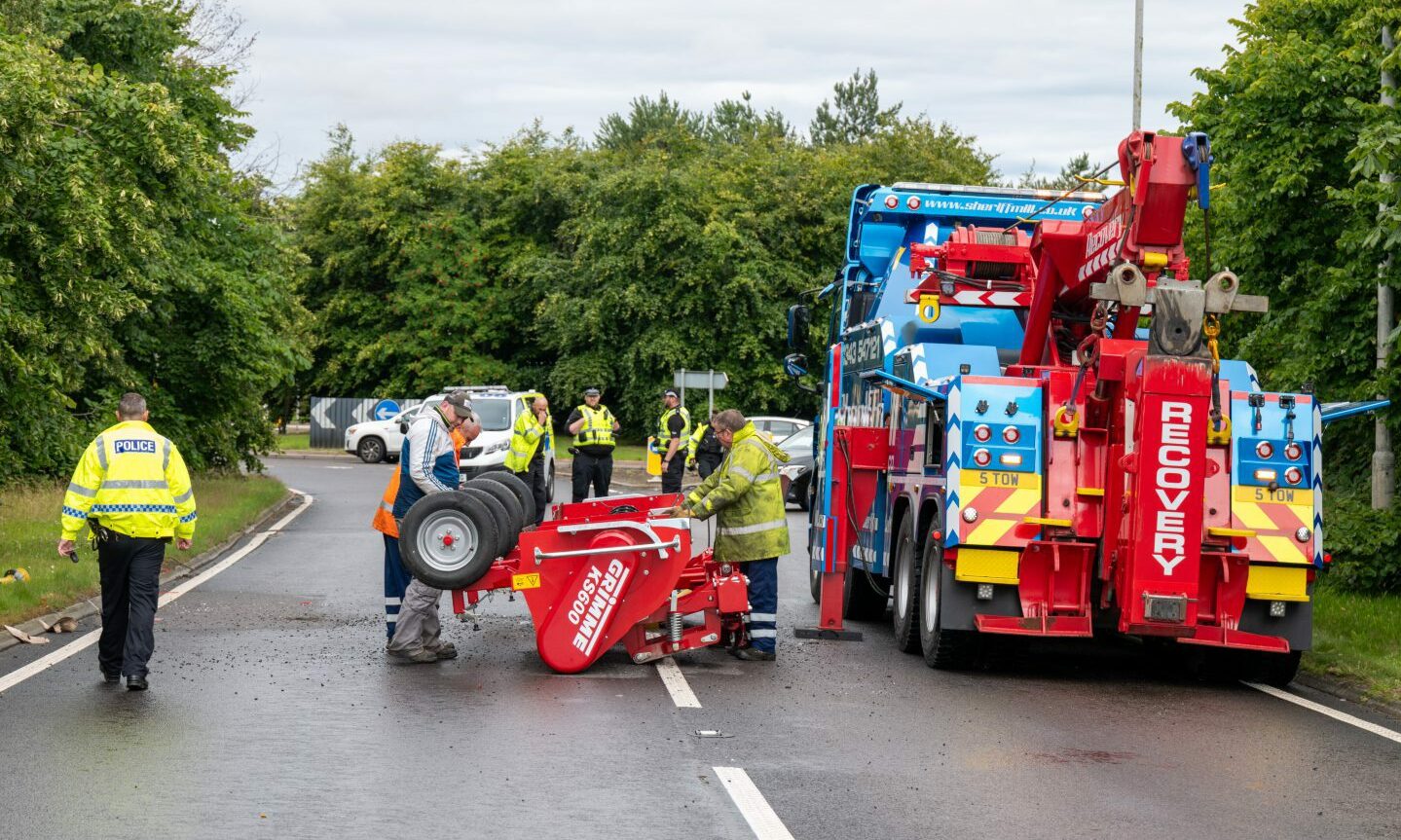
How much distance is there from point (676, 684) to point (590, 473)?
11770 millimetres

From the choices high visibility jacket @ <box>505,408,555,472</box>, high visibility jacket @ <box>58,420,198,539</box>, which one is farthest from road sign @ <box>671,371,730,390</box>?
high visibility jacket @ <box>58,420,198,539</box>

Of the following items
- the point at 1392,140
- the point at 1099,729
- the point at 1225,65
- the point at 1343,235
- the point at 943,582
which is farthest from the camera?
Result: the point at 1225,65

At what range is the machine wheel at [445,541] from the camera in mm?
→ 11367

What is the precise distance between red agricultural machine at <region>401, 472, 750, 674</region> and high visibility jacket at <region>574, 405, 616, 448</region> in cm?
1034

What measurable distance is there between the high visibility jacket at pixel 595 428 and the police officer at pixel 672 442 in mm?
1917

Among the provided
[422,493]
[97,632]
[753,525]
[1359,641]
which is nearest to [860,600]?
[753,525]

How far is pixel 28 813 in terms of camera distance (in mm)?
6887

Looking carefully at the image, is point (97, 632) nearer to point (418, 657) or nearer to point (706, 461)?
point (418, 657)

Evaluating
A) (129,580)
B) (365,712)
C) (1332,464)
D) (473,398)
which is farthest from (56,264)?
(473,398)

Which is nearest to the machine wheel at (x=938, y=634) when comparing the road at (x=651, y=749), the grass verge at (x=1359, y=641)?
the road at (x=651, y=749)

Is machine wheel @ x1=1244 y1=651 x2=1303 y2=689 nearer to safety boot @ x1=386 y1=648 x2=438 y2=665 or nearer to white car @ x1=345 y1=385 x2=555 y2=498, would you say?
safety boot @ x1=386 y1=648 x2=438 y2=665

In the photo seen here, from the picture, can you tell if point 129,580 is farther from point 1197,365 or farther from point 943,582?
point 1197,365

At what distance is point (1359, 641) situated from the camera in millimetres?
12516

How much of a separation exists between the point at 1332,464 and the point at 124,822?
14460mm
